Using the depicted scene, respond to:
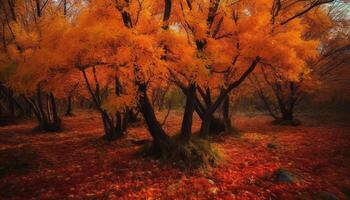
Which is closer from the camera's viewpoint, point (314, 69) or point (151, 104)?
point (151, 104)

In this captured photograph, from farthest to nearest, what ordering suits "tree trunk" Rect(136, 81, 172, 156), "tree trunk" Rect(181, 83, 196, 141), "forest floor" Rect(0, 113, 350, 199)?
"tree trunk" Rect(181, 83, 196, 141) < "tree trunk" Rect(136, 81, 172, 156) < "forest floor" Rect(0, 113, 350, 199)

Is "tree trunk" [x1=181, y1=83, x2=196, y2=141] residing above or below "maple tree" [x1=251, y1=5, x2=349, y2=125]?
below

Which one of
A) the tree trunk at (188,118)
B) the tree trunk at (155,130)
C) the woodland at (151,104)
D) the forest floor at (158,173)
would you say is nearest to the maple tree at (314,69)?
the woodland at (151,104)

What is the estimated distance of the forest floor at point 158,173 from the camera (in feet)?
22.0

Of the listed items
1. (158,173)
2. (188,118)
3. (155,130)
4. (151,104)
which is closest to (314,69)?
(188,118)

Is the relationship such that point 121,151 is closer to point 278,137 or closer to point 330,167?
point 330,167

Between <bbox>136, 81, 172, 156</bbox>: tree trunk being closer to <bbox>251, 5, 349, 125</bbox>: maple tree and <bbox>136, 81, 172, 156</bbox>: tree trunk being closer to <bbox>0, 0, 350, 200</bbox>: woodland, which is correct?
<bbox>0, 0, 350, 200</bbox>: woodland

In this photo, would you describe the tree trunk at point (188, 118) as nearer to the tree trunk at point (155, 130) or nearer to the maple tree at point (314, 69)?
the tree trunk at point (155, 130)

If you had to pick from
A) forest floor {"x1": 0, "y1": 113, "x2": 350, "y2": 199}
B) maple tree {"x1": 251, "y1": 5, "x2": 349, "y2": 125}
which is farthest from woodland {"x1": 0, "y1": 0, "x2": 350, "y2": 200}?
maple tree {"x1": 251, "y1": 5, "x2": 349, "y2": 125}

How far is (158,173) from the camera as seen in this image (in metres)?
8.10

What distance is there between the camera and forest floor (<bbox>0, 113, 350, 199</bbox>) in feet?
22.0

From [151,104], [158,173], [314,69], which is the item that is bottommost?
[158,173]

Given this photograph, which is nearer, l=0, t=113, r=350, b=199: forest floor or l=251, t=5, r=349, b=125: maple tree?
l=0, t=113, r=350, b=199: forest floor

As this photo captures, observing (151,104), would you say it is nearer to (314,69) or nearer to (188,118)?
(188,118)
